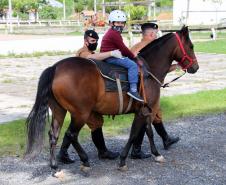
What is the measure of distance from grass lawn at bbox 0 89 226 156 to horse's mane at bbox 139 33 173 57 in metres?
2.14

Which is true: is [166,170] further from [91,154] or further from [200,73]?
[200,73]

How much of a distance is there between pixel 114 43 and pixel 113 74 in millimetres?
420

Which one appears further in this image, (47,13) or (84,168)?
(47,13)

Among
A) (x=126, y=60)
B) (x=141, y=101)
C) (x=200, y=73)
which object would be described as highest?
(x=126, y=60)

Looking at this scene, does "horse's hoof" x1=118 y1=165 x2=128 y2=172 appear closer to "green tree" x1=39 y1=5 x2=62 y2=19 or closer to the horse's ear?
the horse's ear

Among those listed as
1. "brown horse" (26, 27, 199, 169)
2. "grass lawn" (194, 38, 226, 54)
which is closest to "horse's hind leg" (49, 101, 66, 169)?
"brown horse" (26, 27, 199, 169)

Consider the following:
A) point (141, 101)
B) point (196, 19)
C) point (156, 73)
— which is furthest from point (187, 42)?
point (196, 19)

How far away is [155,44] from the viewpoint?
7000mm

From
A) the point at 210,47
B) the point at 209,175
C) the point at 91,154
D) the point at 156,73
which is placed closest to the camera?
the point at 209,175

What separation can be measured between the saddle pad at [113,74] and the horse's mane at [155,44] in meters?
0.61

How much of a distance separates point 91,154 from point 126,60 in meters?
1.76

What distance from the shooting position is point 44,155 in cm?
729

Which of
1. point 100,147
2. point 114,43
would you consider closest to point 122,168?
point 100,147

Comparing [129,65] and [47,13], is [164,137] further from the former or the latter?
[47,13]
